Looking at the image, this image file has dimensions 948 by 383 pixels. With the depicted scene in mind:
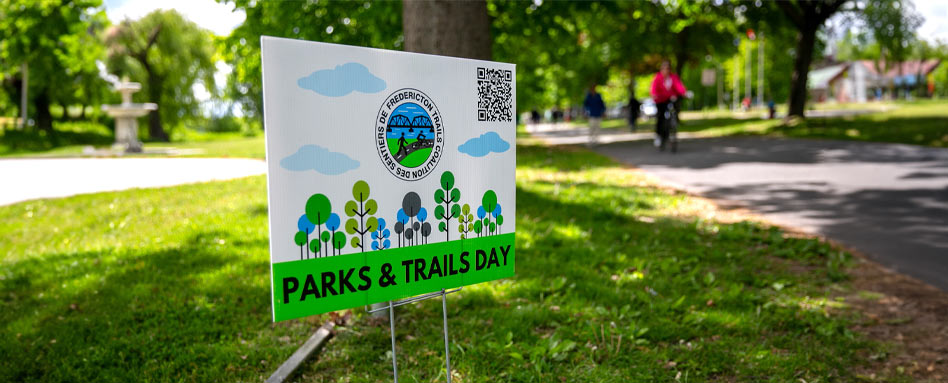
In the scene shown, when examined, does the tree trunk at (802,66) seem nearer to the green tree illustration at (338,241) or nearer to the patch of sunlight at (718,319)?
the patch of sunlight at (718,319)

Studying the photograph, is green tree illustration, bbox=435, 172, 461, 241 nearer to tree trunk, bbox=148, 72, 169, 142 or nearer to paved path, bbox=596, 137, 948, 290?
paved path, bbox=596, 137, 948, 290

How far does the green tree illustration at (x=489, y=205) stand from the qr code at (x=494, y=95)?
30 cm

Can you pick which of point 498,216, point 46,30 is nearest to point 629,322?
point 498,216

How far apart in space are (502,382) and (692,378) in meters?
0.92

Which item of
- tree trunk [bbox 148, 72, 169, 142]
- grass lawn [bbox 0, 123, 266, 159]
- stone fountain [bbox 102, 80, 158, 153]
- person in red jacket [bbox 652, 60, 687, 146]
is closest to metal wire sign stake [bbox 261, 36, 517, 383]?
person in red jacket [bbox 652, 60, 687, 146]

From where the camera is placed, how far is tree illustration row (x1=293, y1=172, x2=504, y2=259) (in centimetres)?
225

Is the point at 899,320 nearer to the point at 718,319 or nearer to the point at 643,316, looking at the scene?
the point at 718,319

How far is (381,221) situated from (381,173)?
0.56 feet

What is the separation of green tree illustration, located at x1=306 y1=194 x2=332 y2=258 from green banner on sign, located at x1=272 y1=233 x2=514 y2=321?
13cm

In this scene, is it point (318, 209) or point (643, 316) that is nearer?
point (318, 209)

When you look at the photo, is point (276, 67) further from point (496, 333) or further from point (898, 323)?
point (898, 323)

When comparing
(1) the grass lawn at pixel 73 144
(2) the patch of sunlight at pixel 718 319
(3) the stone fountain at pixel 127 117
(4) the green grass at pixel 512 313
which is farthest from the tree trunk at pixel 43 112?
(2) the patch of sunlight at pixel 718 319

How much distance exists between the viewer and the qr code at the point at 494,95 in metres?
2.71

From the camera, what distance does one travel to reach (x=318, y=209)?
88.6 inches
